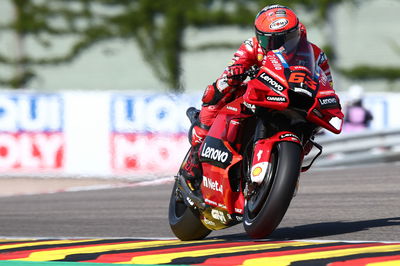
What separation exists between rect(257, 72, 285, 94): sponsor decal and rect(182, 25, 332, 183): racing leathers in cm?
12

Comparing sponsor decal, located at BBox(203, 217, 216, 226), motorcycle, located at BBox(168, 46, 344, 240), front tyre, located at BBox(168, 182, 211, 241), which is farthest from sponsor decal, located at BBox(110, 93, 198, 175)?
motorcycle, located at BBox(168, 46, 344, 240)

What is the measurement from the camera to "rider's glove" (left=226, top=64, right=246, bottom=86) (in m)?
6.02

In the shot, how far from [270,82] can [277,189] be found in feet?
2.13

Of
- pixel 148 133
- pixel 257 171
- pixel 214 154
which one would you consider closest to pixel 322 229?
pixel 214 154

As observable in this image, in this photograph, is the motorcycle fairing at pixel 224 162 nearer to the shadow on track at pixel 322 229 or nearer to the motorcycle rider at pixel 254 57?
the motorcycle rider at pixel 254 57

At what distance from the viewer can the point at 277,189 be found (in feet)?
17.8

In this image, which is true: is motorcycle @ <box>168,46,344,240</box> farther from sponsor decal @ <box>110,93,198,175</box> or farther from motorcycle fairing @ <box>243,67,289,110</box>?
sponsor decal @ <box>110,93,198,175</box>

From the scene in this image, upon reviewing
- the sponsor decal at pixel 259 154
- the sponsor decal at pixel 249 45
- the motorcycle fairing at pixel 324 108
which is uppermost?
the sponsor decal at pixel 249 45

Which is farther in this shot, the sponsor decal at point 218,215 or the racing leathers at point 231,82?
the sponsor decal at point 218,215

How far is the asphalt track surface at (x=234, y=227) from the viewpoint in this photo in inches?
268

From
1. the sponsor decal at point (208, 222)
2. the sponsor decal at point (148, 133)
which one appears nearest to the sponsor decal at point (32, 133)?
the sponsor decal at point (148, 133)

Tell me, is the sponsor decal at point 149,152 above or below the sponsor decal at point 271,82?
below

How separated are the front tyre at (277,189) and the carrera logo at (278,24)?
745 millimetres

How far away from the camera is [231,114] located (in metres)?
6.14
